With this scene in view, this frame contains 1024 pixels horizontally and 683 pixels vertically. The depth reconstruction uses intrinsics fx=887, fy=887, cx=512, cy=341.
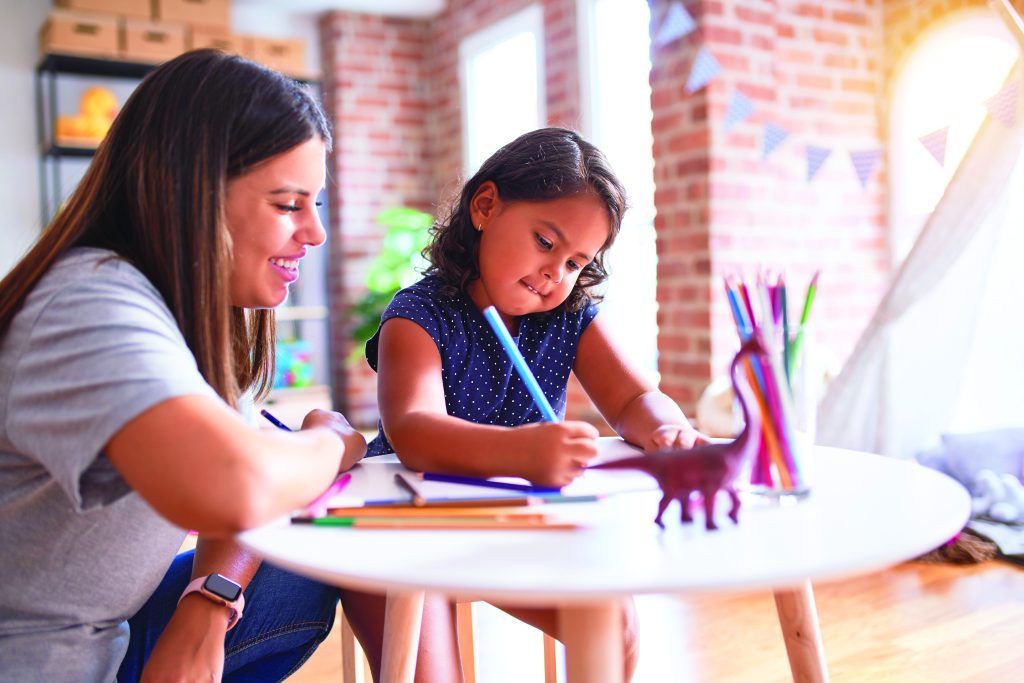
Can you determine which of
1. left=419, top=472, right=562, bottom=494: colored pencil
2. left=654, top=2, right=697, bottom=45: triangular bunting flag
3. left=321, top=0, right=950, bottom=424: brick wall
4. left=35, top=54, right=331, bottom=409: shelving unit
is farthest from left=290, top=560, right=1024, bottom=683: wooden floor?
left=35, top=54, right=331, bottom=409: shelving unit

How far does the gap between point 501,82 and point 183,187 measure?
4042 mm

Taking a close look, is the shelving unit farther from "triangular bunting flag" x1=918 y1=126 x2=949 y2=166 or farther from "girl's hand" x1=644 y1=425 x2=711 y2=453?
"girl's hand" x1=644 y1=425 x2=711 y2=453

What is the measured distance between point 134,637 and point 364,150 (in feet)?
13.8

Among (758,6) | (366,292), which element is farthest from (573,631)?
(366,292)

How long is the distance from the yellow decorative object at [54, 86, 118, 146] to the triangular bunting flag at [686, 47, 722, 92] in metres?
2.70

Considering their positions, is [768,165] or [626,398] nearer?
[626,398]

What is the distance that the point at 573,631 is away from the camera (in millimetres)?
643

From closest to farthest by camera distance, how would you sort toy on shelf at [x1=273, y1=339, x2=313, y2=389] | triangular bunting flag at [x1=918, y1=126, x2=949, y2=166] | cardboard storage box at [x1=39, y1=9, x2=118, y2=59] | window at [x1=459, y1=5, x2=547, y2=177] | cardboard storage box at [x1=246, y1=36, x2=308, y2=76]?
triangular bunting flag at [x1=918, y1=126, x2=949, y2=166] < cardboard storage box at [x1=39, y1=9, x2=118, y2=59] < window at [x1=459, y1=5, x2=547, y2=177] < cardboard storage box at [x1=246, y1=36, x2=308, y2=76] < toy on shelf at [x1=273, y1=339, x2=313, y2=389]

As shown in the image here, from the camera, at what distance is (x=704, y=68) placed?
9.80 feet

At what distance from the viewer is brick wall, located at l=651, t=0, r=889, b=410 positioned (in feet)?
10.1

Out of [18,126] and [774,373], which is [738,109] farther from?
[18,126]

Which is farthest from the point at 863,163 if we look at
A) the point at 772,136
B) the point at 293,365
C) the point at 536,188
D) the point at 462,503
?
the point at 293,365

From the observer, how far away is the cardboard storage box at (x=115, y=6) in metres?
4.08

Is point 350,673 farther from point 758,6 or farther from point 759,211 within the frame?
point 758,6
